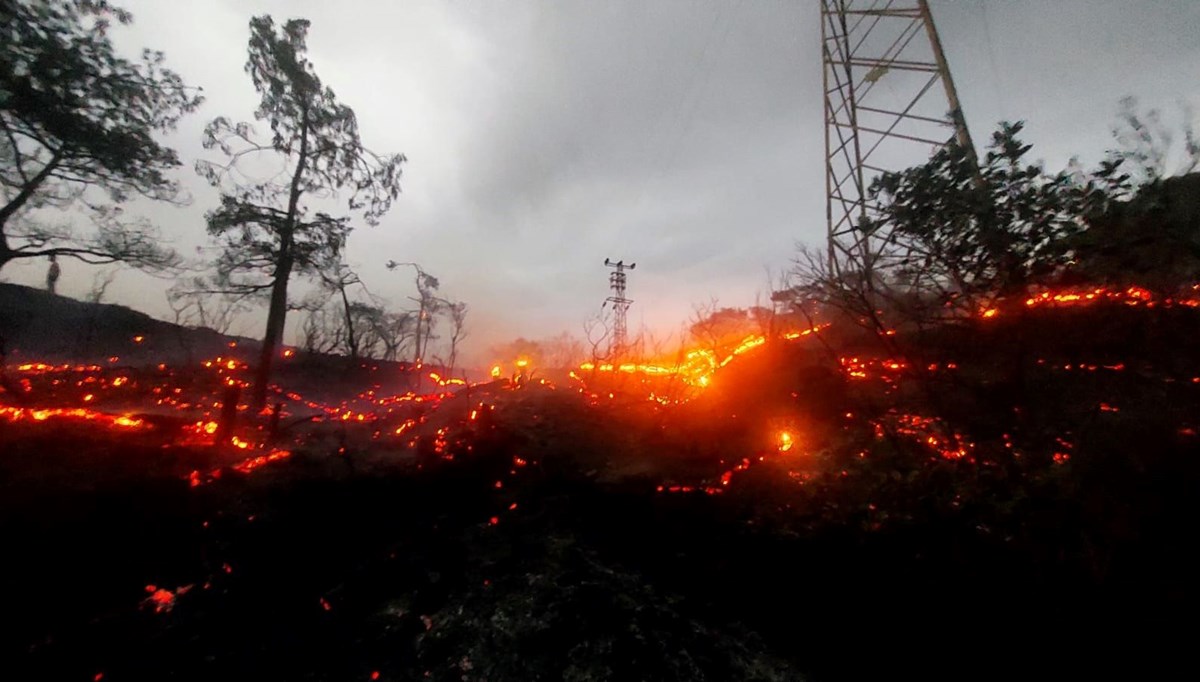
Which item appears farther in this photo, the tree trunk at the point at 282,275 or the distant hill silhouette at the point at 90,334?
the distant hill silhouette at the point at 90,334

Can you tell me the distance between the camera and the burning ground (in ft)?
18.6

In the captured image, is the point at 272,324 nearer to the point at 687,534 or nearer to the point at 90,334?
the point at 90,334

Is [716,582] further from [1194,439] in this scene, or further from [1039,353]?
[1039,353]

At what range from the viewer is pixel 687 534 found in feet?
28.0

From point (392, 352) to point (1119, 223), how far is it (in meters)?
37.5

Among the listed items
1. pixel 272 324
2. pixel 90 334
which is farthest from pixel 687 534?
pixel 90 334

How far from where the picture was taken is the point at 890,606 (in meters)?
6.32

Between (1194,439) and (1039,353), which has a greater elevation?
(1039,353)

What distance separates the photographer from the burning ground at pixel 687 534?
567cm

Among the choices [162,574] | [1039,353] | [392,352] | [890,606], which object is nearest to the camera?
[890,606]

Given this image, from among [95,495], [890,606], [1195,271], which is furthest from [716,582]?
[95,495]

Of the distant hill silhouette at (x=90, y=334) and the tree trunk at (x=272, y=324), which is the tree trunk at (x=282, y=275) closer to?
the tree trunk at (x=272, y=324)

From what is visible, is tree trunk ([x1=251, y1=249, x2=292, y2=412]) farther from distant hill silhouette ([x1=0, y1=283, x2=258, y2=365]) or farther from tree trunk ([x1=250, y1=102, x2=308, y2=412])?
distant hill silhouette ([x1=0, y1=283, x2=258, y2=365])

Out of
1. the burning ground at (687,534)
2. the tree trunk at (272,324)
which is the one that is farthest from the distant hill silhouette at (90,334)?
the burning ground at (687,534)
